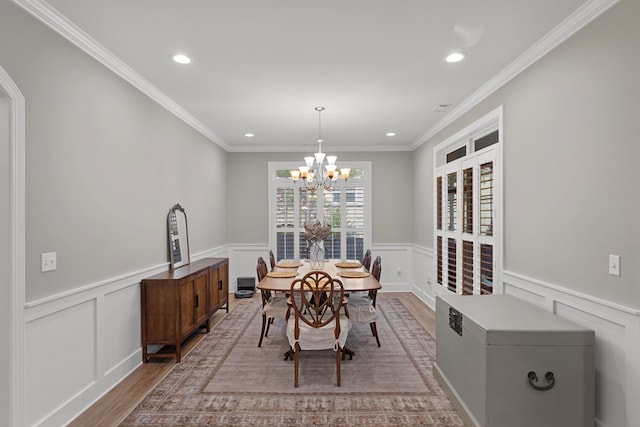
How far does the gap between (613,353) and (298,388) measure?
212 centimetres

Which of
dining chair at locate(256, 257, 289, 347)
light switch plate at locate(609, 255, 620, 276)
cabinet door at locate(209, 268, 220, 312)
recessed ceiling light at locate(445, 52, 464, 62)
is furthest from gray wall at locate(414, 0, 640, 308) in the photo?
cabinet door at locate(209, 268, 220, 312)

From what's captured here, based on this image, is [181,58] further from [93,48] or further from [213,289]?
[213,289]

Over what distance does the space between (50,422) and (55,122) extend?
191 centimetres

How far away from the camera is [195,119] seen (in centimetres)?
461

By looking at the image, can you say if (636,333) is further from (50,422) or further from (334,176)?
(50,422)

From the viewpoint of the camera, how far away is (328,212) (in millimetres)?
6477

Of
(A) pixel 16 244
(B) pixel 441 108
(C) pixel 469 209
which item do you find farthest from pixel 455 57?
(A) pixel 16 244

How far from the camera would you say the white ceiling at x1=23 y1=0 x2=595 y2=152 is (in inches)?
85.0

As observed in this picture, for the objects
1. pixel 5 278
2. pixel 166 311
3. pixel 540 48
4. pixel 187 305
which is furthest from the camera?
pixel 187 305

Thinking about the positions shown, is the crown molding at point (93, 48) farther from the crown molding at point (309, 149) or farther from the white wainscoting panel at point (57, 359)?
the crown molding at point (309, 149)

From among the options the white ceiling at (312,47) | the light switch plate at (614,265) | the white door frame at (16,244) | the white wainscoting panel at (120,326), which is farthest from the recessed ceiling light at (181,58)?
the light switch plate at (614,265)

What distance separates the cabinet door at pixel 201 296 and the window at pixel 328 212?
8.15ft

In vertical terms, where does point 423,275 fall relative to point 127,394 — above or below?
above

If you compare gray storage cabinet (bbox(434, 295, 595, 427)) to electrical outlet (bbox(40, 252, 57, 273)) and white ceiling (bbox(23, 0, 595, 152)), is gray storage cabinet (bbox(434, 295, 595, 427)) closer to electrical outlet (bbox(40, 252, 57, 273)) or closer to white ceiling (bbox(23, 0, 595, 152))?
white ceiling (bbox(23, 0, 595, 152))
